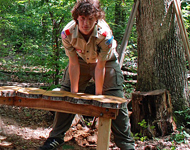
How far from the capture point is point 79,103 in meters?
2.42

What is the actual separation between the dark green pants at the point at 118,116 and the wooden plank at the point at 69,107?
438 mm

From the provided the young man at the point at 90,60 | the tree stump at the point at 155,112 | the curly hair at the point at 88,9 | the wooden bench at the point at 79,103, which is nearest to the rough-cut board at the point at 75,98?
the wooden bench at the point at 79,103

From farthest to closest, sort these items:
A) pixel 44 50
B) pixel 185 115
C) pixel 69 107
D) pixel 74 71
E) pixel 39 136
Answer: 1. pixel 44 50
2. pixel 185 115
3. pixel 39 136
4. pixel 74 71
5. pixel 69 107

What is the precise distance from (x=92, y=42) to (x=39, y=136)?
1.99 metres

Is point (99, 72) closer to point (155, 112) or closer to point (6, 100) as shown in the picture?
point (6, 100)

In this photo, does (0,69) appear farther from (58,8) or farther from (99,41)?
(99,41)

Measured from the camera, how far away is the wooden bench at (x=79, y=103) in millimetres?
2385

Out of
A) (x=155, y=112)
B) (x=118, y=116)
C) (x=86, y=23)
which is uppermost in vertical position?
(x=86, y=23)

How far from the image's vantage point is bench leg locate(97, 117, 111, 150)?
244cm

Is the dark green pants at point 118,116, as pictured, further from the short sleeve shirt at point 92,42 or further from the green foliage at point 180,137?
the green foliage at point 180,137

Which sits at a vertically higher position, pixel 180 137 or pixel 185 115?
pixel 185 115

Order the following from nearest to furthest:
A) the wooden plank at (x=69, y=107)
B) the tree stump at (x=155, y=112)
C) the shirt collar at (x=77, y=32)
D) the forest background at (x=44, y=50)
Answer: the wooden plank at (x=69, y=107)
the shirt collar at (x=77, y=32)
the tree stump at (x=155, y=112)
the forest background at (x=44, y=50)

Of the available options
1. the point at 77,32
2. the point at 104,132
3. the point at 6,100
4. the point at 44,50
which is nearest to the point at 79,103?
the point at 104,132

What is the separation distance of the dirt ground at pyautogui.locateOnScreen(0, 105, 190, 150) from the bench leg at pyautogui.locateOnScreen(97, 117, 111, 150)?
1.08 m
